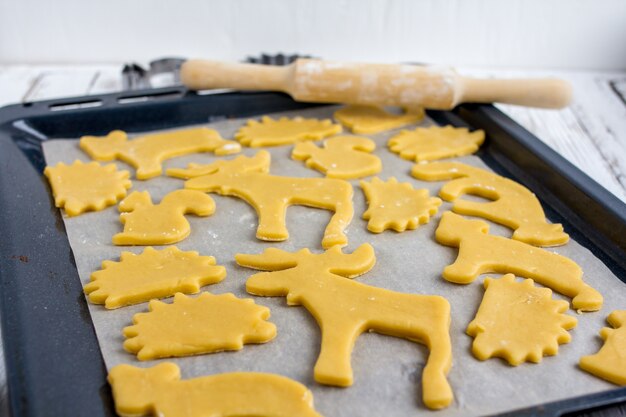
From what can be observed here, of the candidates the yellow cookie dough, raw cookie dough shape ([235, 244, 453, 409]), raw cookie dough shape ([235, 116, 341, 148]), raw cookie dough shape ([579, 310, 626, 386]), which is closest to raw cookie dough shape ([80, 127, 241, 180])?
raw cookie dough shape ([235, 116, 341, 148])

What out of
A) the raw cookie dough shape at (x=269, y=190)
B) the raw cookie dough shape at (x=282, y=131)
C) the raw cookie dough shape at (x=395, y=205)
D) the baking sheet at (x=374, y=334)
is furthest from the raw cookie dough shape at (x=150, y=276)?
the raw cookie dough shape at (x=282, y=131)

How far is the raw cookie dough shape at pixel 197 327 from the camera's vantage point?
3.15ft

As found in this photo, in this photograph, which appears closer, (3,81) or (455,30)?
(3,81)

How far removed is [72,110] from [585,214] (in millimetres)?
1149

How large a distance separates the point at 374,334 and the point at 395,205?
0.38m

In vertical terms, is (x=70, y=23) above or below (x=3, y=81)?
above

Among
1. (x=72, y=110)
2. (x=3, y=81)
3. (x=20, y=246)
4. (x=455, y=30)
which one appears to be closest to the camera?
(x=20, y=246)

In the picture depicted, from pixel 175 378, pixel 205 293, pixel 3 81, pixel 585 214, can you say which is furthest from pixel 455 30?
pixel 175 378

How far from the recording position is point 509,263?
1166 mm

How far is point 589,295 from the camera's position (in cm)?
108

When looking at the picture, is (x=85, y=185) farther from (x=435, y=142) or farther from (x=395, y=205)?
(x=435, y=142)

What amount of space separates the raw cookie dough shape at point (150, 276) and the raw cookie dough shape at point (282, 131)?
0.49m

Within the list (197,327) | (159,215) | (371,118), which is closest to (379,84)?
(371,118)

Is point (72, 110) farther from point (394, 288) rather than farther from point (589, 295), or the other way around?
point (589, 295)
